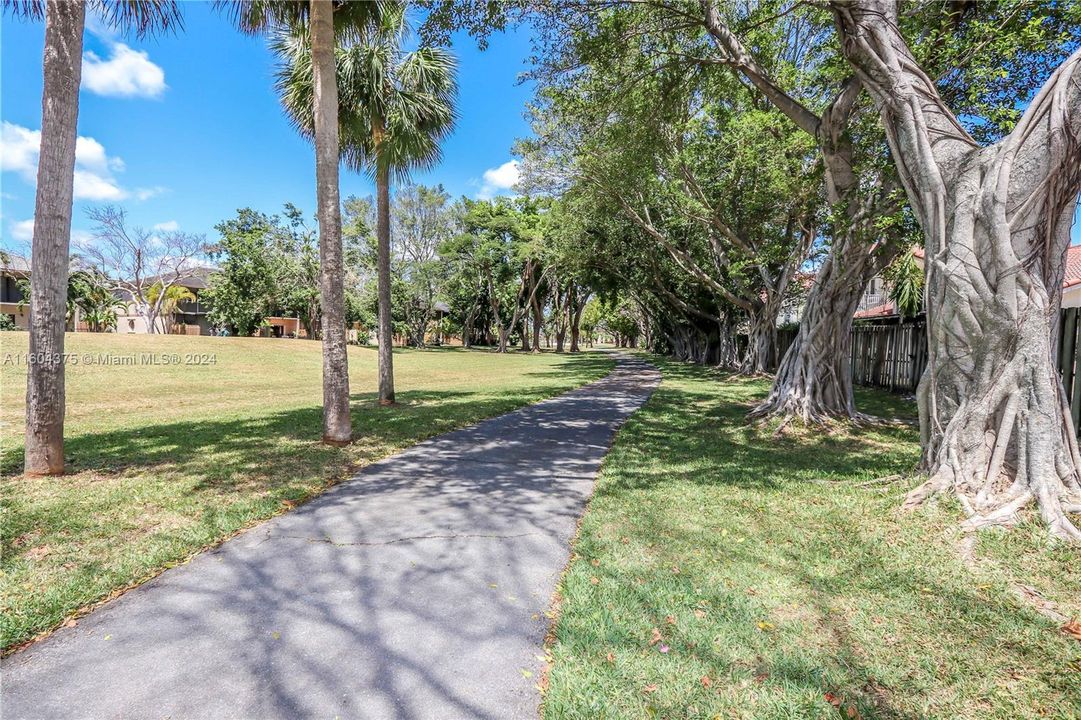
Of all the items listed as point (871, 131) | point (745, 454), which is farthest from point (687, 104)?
→ point (745, 454)

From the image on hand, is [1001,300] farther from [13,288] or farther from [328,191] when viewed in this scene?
[13,288]

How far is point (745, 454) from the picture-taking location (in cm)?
666

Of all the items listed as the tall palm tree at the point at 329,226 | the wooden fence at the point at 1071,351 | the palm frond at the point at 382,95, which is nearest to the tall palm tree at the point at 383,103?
the palm frond at the point at 382,95

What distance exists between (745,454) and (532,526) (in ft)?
12.5

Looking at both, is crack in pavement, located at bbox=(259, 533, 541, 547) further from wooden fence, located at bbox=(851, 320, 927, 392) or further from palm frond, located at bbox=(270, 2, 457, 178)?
wooden fence, located at bbox=(851, 320, 927, 392)

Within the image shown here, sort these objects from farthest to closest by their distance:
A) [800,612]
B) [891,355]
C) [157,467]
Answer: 1. [891,355]
2. [157,467]
3. [800,612]

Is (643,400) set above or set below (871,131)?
below

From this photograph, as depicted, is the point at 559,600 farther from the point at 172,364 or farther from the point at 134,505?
the point at 172,364

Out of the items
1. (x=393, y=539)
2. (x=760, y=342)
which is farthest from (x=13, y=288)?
(x=760, y=342)

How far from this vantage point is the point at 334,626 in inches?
103

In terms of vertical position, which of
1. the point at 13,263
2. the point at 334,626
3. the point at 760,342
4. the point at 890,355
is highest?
the point at 13,263

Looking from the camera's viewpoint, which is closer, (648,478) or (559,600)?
(559,600)

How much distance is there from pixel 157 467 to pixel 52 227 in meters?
2.66

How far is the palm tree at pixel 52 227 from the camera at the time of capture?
4.91m
